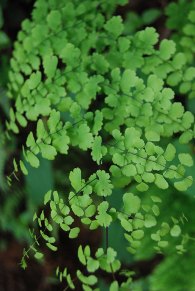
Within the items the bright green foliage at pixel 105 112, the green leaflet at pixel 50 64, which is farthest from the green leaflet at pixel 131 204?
the green leaflet at pixel 50 64

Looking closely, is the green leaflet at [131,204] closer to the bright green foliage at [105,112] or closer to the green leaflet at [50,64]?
the bright green foliage at [105,112]

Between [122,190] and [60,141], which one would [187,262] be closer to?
[122,190]

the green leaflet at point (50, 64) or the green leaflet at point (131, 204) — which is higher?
the green leaflet at point (50, 64)

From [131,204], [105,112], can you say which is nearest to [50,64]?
[105,112]

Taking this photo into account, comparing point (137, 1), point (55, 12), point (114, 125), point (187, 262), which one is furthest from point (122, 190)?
point (137, 1)

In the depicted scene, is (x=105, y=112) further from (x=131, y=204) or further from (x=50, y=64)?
(x=131, y=204)

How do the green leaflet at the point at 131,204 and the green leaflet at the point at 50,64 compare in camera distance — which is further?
the green leaflet at the point at 50,64

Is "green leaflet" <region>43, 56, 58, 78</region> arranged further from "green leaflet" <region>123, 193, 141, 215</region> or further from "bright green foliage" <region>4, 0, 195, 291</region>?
"green leaflet" <region>123, 193, 141, 215</region>

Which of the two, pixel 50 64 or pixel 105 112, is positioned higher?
pixel 50 64
